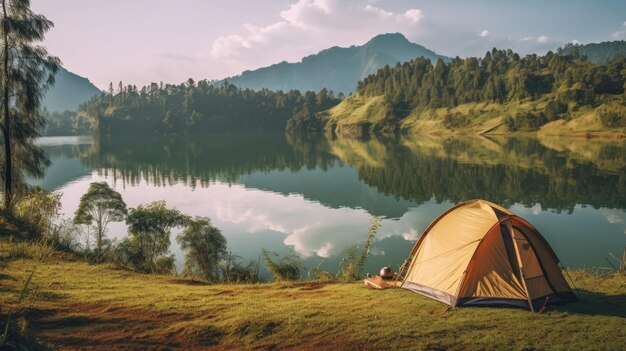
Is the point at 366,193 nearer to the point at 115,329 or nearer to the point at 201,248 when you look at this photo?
the point at 201,248

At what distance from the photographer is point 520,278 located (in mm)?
14289

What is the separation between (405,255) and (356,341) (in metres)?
22.3

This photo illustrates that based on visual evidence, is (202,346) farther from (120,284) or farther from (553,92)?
(553,92)

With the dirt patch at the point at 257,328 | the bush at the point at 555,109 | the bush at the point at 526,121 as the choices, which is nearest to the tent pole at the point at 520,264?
the dirt patch at the point at 257,328

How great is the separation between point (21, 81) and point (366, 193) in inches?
1896

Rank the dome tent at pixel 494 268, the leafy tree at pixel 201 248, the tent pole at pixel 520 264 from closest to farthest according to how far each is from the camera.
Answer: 1. the tent pole at pixel 520 264
2. the dome tent at pixel 494 268
3. the leafy tree at pixel 201 248

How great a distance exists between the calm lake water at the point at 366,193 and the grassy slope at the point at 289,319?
15.6m

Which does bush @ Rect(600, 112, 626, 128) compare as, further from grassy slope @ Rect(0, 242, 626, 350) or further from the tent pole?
the tent pole

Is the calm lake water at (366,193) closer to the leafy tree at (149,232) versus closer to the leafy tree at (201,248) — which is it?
the leafy tree at (149,232)

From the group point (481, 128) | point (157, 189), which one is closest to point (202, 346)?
point (157, 189)

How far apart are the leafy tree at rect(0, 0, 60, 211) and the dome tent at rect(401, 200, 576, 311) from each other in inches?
1051

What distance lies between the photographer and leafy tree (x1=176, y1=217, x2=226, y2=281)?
105 feet

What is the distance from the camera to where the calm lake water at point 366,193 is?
3747 cm

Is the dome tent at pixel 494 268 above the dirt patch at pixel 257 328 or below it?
above
